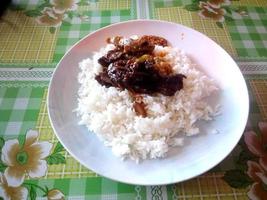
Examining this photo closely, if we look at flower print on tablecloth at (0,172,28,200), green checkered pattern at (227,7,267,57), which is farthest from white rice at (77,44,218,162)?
green checkered pattern at (227,7,267,57)

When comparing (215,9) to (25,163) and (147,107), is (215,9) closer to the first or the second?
(147,107)

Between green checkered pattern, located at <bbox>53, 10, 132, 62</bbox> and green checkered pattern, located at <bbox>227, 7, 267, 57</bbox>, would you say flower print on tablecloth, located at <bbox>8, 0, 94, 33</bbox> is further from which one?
green checkered pattern, located at <bbox>227, 7, 267, 57</bbox>

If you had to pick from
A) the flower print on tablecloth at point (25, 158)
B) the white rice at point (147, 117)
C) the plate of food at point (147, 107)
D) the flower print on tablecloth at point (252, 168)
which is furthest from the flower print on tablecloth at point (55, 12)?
the flower print on tablecloth at point (252, 168)

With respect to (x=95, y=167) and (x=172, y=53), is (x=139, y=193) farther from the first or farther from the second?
(x=172, y=53)

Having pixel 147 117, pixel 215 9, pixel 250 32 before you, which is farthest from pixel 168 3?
pixel 147 117

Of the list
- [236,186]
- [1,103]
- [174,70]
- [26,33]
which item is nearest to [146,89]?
[174,70]

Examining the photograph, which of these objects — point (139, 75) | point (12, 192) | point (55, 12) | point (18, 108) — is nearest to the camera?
point (12, 192)
